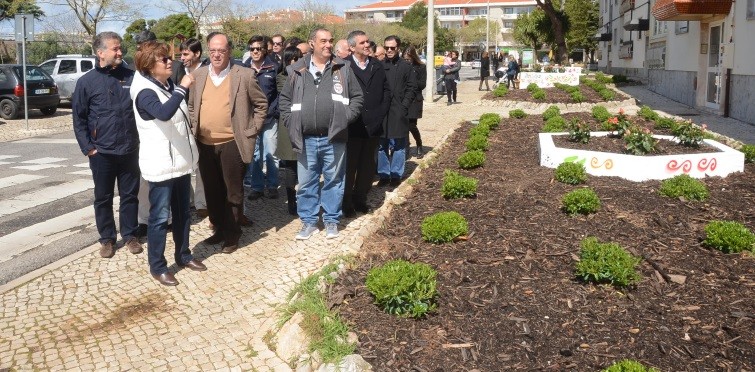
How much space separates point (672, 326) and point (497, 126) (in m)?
9.53

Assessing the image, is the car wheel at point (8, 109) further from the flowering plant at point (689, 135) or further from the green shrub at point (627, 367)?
the green shrub at point (627, 367)

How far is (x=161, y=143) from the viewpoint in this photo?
17.7ft

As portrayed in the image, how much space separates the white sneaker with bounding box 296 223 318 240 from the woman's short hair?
2.22 m

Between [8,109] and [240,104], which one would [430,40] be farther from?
[240,104]

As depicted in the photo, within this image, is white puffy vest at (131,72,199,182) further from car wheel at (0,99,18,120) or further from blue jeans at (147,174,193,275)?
car wheel at (0,99,18,120)

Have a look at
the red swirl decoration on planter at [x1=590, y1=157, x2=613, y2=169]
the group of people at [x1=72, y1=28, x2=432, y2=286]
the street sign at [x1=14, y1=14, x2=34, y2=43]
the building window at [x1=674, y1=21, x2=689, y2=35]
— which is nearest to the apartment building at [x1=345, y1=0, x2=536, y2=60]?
the building window at [x1=674, y1=21, x2=689, y2=35]

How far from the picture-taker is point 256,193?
8.42 m

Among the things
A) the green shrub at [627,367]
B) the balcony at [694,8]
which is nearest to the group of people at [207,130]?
the green shrub at [627,367]

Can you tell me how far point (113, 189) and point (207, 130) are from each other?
1.05 m

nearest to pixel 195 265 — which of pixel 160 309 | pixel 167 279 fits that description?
pixel 167 279

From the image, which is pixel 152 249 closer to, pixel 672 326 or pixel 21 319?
pixel 21 319

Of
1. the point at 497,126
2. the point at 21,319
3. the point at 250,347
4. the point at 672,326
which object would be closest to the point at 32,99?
the point at 497,126

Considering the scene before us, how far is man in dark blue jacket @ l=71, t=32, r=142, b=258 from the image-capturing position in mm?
6012

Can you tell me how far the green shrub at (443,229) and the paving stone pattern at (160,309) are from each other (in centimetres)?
63
